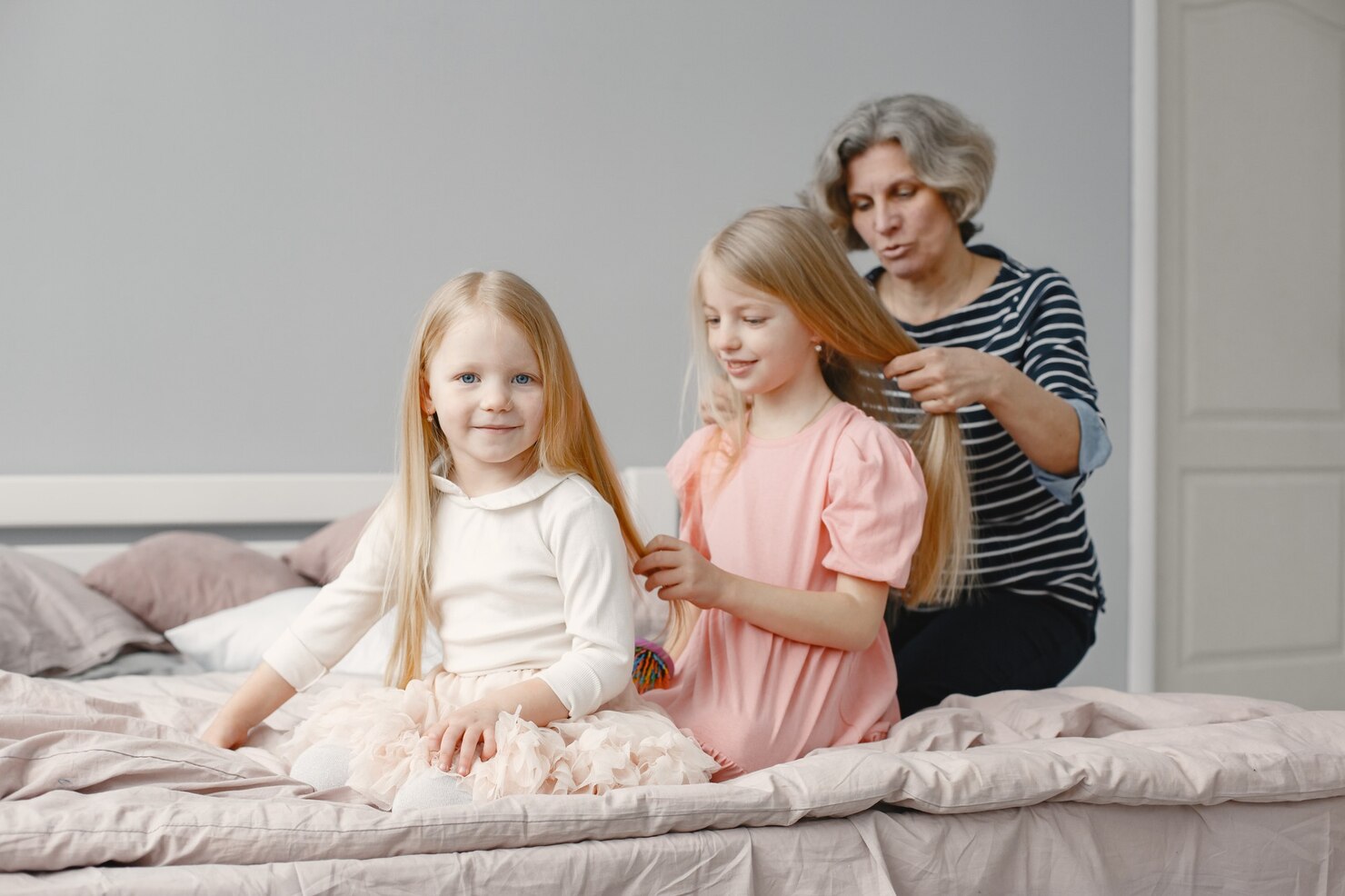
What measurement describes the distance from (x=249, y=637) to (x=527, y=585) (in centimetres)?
102

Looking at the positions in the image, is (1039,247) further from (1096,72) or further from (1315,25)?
(1315,25)

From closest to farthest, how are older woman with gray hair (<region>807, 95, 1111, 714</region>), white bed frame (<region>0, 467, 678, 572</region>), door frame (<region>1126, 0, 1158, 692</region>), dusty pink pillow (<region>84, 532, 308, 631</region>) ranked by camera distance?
older woman with gray hair (<region>807, 95, 1111, 714</region>)
dusty pink pillow (<region>84, 532, 308, 631</region>)
white bed frame (<region>0, 467, 678, 572</region>)
door frame (<region>1126, 0, 1158, 692</region>)

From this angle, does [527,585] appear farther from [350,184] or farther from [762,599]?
[350,184]

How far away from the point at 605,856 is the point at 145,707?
29.3 inches

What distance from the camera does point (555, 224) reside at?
2.76 metres

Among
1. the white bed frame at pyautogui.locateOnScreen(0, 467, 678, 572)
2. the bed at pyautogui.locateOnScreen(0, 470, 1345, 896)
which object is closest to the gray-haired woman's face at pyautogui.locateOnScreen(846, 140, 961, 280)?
the bed at pyautogui.locateOnScreen(0, 470, 1345, 896)

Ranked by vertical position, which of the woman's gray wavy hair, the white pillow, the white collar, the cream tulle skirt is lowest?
the white pillow

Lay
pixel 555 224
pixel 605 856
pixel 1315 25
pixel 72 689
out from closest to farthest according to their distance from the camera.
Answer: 1. pixel 605 856
2. pixel 72 689
3. pixel 555 224
4. pixel 1315 25

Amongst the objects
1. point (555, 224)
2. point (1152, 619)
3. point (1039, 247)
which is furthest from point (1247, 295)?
point (555, 224)

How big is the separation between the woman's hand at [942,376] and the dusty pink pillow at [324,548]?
1260 millimetres

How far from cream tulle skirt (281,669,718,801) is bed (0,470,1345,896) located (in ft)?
0.14

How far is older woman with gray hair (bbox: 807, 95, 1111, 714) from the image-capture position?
1.54m

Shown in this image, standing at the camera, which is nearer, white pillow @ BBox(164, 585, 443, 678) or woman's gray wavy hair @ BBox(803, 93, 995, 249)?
woman's gray wavy hair @ BBox(803, 93, 995, 249)

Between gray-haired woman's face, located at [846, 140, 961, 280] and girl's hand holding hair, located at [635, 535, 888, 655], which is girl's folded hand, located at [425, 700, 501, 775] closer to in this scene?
girl's hand holding hair, located at [635, 535, 888, 655]
